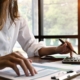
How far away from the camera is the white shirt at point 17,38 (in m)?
1.09

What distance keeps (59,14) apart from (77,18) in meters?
0.26

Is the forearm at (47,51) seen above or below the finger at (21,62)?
below

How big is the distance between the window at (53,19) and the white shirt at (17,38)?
141cm

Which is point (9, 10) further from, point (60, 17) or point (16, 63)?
point (60, 17)

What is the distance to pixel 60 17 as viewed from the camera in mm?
2656

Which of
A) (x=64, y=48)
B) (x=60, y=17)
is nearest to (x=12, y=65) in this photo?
(x=64, y=48)

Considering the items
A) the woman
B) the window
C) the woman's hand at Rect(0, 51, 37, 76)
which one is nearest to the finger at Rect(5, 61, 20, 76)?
the woman's hand at Rect(0, 51, 37, 76)

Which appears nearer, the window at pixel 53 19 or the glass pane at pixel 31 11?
the window at pixel 53 19

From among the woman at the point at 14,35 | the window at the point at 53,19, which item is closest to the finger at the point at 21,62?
the woman at the point at 14,35

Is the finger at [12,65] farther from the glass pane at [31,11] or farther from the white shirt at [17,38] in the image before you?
the glass pane at [31,11]

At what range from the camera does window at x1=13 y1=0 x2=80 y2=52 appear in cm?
262

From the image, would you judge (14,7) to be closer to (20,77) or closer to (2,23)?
(2,23)

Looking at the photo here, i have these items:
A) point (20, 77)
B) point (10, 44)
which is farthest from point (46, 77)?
point (10, 44)

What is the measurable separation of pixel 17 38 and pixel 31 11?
152 centimetres
